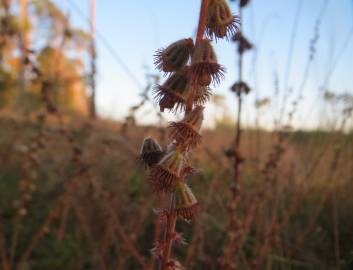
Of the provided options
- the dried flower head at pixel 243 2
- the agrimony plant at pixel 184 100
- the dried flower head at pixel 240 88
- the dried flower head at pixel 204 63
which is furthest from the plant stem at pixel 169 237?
the dried flower head at pixel 243 2

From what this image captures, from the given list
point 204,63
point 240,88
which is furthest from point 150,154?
point 240,88

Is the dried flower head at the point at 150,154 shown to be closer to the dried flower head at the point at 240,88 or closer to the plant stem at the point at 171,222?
the plant stem at the point at 171,222

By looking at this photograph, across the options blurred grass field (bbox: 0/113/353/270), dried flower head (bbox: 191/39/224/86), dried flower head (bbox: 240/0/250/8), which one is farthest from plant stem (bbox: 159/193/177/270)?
dried flower head (bbox: 240/0/250/8)

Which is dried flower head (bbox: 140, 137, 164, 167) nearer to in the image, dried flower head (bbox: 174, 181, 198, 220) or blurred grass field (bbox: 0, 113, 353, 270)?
dried flower head (bbox: 174, 181, 198, 220)

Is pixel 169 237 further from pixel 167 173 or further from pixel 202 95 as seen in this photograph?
pixel 202 95

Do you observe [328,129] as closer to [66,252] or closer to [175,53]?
[66,252]

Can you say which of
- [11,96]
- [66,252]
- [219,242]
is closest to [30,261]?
[66,252]
